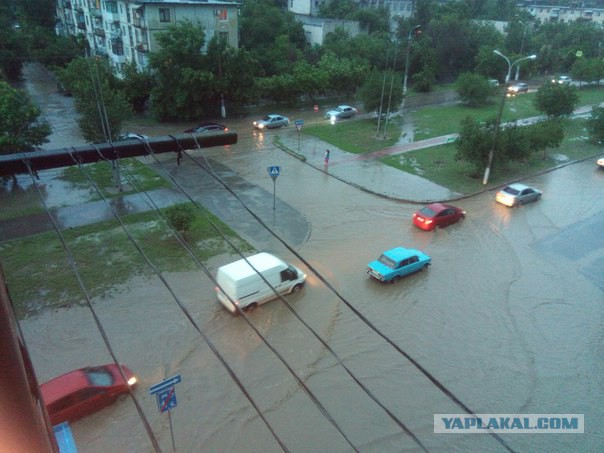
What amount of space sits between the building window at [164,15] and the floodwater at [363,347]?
2493 centimetres

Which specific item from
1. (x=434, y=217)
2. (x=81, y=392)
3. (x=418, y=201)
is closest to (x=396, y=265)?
(x=434, y=217)

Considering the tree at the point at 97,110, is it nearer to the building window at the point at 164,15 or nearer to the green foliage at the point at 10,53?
the building window at the point at 164,15

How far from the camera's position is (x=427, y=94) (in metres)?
45.0

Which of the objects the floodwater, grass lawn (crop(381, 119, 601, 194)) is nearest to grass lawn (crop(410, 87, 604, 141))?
grass lawn (crop(381, 119, 601, 194))

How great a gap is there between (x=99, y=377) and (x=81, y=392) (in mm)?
498

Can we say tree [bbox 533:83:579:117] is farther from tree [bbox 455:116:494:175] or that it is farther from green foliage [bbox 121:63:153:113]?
green foliage [bbox 121:63:153:113]

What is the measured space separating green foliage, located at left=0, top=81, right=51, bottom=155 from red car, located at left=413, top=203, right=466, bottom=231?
55.3 feet

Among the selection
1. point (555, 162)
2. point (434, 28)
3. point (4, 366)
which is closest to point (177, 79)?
point (555, 162)

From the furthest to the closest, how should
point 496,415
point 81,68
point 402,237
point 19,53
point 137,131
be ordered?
point 19,53 → point 137,131 → point 81,68 → point 402,237 → point 496,415

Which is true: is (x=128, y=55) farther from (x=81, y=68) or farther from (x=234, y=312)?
(x=234, y=312)

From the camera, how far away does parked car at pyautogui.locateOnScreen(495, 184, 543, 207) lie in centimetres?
2048

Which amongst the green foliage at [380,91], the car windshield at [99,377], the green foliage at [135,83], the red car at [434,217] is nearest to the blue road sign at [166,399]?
the car windshield at [99,377]

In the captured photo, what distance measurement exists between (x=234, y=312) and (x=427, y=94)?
38.8 meters

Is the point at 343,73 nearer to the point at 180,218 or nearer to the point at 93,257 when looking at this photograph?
the point at 180,218
